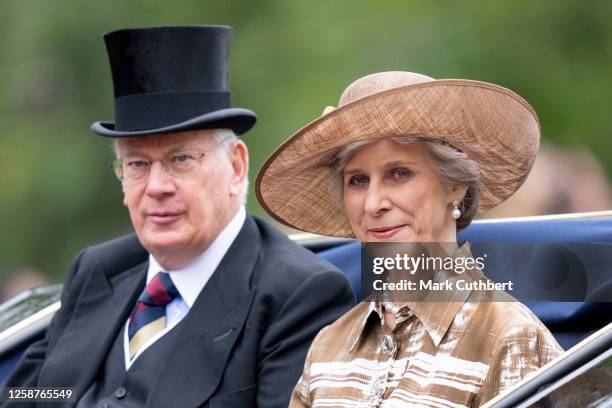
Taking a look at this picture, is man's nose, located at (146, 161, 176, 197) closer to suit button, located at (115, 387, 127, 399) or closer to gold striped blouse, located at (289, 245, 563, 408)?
suit button, located at (115, 387, 127, 399)

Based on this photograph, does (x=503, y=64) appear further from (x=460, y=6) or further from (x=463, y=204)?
(x=463, y=204)

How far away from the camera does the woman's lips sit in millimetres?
3414

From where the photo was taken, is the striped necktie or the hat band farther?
the hat band

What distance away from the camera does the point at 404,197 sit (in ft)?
11.2

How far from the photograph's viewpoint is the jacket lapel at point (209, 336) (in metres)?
4.07

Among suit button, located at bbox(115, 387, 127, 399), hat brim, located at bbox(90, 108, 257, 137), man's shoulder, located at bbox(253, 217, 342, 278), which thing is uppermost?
hat brim, located at bbox(90, 108, 257, 137)

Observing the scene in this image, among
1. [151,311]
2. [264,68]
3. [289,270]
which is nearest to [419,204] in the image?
[289,270]

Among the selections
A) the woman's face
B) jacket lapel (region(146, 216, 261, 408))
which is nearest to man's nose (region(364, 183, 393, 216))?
the woman's face

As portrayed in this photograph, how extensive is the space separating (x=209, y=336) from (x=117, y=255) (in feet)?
2.58

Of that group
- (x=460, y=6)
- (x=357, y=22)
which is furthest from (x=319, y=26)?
(x=460, y=6)

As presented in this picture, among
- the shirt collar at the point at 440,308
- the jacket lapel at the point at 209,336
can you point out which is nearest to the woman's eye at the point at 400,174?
the shirt collar at the point at 440,308

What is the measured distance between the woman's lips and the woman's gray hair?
0.17 metres

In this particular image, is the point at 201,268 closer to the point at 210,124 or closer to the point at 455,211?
the point at 210,124

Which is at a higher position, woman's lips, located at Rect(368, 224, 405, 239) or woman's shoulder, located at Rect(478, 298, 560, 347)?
woman's lips, located at Rect(368, 224, 405, 239)
